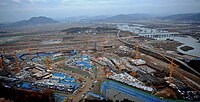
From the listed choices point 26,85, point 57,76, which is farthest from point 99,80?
point 26,85

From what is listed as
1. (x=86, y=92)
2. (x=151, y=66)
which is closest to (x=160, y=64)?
(x=151, y=66)

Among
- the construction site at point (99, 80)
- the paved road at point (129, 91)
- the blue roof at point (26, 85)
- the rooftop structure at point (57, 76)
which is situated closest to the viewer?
the paved road at point (129, 91)

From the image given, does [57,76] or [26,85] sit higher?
[57,76]

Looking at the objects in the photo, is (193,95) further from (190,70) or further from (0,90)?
(0,90)

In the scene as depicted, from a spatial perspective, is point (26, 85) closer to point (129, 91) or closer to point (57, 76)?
point (57, 76)

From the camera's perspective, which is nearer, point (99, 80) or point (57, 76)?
point (99, 80)

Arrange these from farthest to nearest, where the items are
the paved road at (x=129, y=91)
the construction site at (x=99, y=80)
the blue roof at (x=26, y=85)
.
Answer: the blue roof at (x=26, y=85), the construction site at (x=99, y=80), the paved road at (x=129, y=91)

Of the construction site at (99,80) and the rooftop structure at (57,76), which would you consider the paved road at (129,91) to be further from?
the rooftop structure at (57,76)

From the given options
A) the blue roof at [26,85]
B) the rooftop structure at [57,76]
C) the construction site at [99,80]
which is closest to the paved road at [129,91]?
the construction site at [99,80]

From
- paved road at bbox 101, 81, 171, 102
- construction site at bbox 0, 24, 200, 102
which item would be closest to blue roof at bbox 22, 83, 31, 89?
construction site at bbox 0, 24, 200, 102

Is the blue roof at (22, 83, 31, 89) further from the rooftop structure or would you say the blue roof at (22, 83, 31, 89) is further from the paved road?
the paved road

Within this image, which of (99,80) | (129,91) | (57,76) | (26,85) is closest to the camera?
(129,91)
